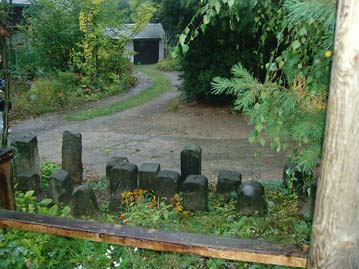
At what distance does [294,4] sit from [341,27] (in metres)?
0.87

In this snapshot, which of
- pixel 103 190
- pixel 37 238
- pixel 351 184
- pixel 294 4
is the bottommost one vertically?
pixel 103 190

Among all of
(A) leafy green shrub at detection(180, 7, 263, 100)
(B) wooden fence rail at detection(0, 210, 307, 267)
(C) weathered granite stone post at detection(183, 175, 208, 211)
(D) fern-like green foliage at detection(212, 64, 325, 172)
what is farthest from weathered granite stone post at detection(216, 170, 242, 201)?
(A) leafy green shrub at detection(180, 7, 263, 100)

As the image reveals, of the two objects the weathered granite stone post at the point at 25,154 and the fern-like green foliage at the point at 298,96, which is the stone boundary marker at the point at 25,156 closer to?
the weathered granite stone post at the point at 25,154

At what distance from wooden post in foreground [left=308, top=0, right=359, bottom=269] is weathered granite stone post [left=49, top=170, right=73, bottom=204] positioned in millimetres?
2859

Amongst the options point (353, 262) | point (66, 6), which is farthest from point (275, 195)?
point (66, 6)

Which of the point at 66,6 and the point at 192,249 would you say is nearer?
the point at 192,249

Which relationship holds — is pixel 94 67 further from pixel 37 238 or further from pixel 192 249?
pixel 192 249

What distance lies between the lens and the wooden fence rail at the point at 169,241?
5.68 ft

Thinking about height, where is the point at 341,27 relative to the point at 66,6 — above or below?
below

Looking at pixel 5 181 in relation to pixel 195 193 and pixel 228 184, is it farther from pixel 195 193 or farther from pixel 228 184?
pixel 228 184

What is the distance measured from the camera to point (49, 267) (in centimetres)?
269

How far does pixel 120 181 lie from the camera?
4.03m

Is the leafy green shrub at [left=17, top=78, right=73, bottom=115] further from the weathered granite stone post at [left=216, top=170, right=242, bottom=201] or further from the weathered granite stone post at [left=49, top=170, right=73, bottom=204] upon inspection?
the weathered granite stone post at [left=216, top=170, right=242, bottom=201]

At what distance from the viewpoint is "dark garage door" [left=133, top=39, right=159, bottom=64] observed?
3044 cm
